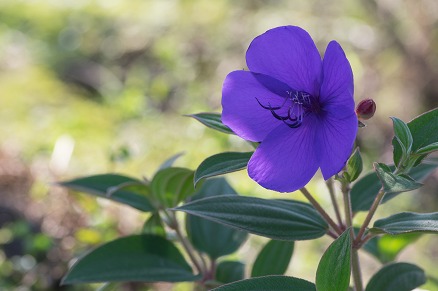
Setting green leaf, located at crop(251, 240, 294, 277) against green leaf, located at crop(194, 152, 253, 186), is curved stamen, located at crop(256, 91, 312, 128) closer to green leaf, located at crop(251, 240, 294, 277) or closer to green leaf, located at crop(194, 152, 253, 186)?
green leaf, located at crop(194, 152, 253, 186)

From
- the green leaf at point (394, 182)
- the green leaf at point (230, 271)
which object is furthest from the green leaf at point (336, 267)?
the green leaf at point (230, 271)

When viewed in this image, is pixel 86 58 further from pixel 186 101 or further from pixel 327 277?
pixel 327 277

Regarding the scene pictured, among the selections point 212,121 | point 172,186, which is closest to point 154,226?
point 172,186

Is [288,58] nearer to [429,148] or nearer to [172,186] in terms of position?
[429,148]

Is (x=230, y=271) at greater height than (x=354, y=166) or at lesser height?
lesser

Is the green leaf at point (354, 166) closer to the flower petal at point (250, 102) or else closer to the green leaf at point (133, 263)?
the flower petal at point (250, 102)

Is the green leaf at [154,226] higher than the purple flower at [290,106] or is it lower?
lower

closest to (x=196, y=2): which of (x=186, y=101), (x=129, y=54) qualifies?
(x=129, y=54)
